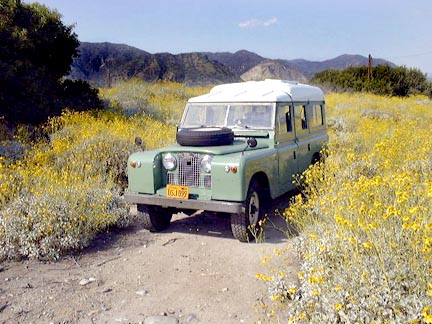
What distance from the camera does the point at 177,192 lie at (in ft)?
17.0

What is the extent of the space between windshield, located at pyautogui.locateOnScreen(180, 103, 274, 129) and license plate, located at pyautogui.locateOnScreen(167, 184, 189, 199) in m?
1.56

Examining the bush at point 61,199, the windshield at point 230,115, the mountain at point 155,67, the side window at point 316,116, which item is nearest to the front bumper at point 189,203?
the bush at point 61,199

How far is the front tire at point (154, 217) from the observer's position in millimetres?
5656

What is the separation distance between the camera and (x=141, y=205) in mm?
5645

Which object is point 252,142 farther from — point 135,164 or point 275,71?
point 275,71

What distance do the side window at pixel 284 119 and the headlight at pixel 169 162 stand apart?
170 cm

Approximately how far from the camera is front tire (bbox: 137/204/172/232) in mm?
5656

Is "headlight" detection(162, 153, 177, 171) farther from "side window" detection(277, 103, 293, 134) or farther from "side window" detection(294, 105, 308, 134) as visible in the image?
"side window" detection(294, 105, 308, 134)

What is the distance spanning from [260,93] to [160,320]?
390 cm

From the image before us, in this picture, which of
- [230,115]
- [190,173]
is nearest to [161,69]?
[230,115]

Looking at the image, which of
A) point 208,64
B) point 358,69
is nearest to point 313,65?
point 208,64

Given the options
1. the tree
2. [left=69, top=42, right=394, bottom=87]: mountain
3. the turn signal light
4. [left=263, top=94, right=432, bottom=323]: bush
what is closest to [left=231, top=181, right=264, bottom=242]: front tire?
[left=263, top=94, right=432, bottom=323]: bush

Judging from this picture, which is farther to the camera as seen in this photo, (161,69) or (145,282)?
(161,69)

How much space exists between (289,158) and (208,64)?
47.0 meters
